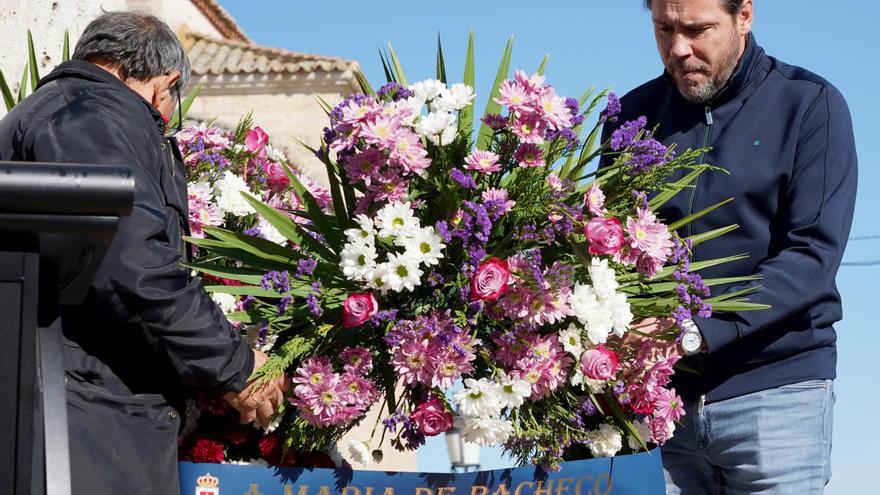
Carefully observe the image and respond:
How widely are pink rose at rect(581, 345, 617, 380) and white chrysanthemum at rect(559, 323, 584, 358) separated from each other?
2 centimetres

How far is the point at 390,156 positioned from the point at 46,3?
7.37 ft

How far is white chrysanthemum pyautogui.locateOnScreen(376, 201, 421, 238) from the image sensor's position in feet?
8.36

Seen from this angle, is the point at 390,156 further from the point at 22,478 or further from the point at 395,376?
the point at 22,478

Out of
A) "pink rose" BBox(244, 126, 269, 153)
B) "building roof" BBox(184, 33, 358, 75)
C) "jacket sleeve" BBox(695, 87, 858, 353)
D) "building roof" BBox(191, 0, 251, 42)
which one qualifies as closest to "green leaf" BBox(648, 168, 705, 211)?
"jacket sleeve" BBox(695, 87, 858, 353)

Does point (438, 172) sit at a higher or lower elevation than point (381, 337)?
higher

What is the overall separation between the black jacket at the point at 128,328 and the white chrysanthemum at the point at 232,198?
49cm

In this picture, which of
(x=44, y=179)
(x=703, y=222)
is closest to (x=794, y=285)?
(x=703, y=222)

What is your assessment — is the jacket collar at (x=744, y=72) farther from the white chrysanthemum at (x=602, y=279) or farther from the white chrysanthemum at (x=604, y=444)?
the white chrysanthemum at (x=604, y=444)

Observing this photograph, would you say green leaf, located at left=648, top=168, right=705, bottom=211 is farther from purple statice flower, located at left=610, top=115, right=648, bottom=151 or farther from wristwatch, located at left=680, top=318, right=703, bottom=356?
wristwatch, located at left=680, top=318, right=703, bottom=356

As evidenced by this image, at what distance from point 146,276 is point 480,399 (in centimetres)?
80

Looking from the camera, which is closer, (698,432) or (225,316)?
(225,316)

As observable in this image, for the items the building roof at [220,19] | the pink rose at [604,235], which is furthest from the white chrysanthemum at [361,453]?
the building roof at [220,19]

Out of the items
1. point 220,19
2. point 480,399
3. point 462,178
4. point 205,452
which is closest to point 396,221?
point 462,178

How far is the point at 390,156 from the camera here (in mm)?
2582
